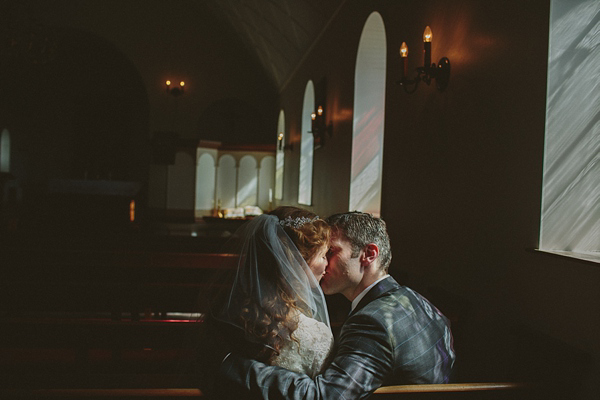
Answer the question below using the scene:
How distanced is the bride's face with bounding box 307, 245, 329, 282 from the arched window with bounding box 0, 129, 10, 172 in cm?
1622

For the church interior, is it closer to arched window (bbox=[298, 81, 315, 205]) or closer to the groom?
arched window (bbox=[298, 81, 315, 205])

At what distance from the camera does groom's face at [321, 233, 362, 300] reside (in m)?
1.82

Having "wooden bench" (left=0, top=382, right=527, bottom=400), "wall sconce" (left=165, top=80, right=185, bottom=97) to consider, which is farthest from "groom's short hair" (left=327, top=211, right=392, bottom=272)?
"wall sconce" (left=165, top=80, right=185, bottom=97)

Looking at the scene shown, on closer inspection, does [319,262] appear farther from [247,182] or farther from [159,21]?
[159,21]

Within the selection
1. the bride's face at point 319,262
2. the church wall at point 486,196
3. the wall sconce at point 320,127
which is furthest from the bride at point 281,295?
the wall sconce at point 320,127

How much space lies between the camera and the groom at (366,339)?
1449mm

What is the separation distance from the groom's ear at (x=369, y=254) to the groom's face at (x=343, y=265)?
2 cm

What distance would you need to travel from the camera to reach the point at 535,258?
8.30 feet

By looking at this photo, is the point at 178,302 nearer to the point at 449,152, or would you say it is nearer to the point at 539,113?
the point at 449,152

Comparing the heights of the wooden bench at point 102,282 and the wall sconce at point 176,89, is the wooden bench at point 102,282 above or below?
below

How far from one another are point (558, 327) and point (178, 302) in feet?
9.41

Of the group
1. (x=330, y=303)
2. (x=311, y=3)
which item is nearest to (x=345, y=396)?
(x=330, y=303)

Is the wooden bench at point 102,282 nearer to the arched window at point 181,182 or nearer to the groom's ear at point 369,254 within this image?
the groom's ear at point 369,254

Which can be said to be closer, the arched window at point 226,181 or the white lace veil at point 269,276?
the white lace veil at point 269,276
